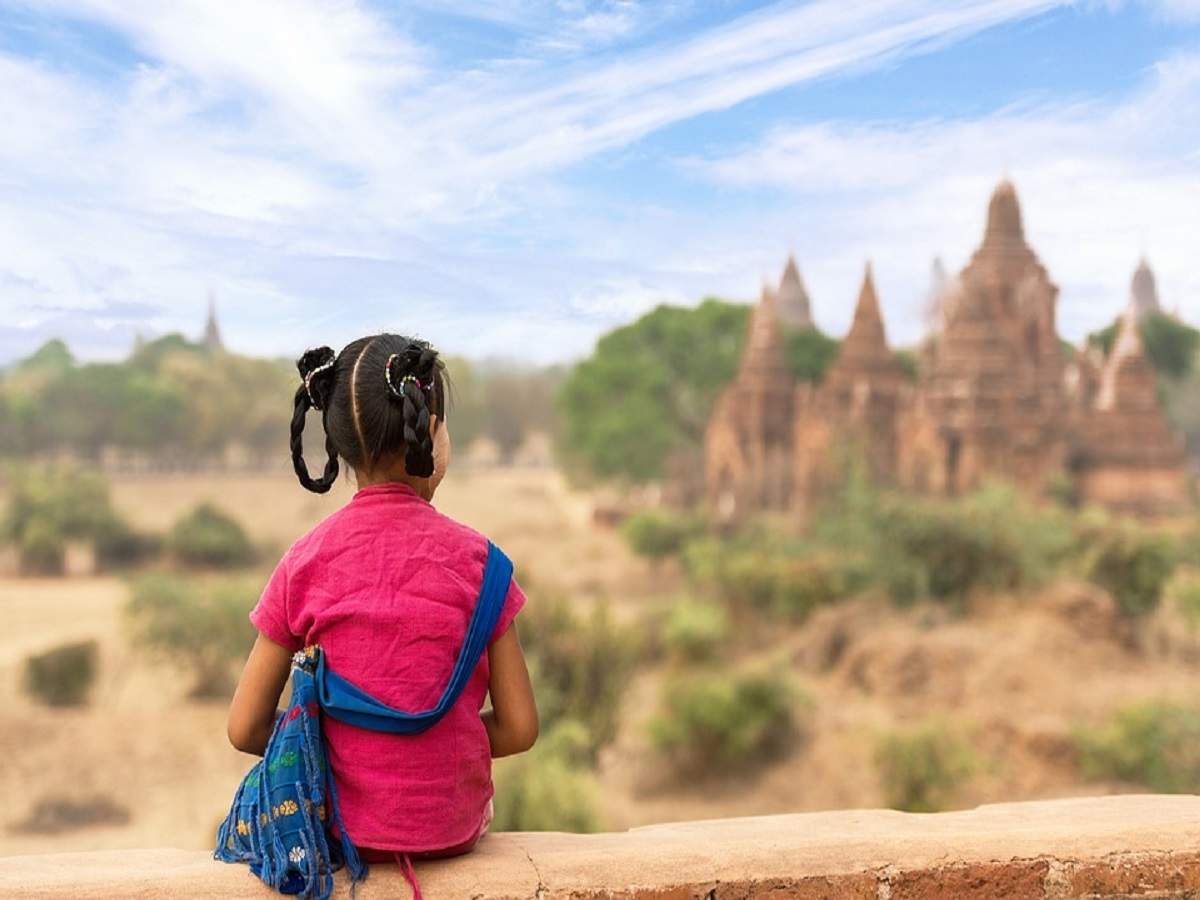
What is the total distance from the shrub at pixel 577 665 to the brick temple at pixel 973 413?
10487 mm

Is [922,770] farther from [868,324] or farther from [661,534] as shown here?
[868,324]

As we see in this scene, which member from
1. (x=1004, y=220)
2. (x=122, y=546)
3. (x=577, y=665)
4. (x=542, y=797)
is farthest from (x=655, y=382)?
(x=542, y=797)

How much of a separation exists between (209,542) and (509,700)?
25.6 meters

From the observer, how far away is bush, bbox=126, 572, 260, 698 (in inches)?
672

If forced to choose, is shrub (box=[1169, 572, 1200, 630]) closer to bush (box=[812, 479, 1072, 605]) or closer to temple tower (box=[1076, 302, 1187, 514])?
bush (box=[812, 479, 1072, 605])

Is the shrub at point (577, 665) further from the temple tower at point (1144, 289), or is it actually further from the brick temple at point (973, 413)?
the temple tower at point (1144, 289)

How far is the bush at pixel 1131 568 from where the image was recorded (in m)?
18.3

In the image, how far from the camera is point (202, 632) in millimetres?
17297

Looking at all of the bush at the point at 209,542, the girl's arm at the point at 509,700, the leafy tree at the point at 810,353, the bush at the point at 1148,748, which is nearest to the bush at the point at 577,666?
the bush at the point at 1148,748

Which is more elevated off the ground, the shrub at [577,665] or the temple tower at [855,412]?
the temple tower at [855,412]

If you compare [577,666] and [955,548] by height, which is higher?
[955,548]

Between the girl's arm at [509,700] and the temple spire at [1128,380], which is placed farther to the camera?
the temple spire at [1128,380]

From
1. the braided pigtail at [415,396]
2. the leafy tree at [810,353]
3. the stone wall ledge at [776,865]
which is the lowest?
the stone wall ledge at [776,865]

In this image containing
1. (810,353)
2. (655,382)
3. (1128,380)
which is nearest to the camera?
(1128,380)
